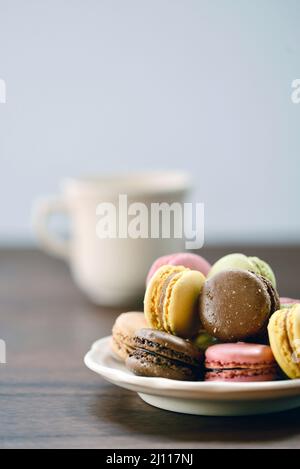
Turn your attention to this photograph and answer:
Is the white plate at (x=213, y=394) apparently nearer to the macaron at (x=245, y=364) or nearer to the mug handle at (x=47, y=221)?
the macaron at (x=245, y=364)

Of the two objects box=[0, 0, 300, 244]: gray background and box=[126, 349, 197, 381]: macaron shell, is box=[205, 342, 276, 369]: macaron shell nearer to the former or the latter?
box=[126, 349, 197, 381]: macaron shell

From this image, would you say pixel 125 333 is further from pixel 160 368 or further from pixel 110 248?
pixel 110 248

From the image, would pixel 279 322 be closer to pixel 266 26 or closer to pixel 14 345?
pixel 14 345

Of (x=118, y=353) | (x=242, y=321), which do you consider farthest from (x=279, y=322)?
(x=118, y=353)

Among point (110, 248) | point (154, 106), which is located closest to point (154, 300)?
point (110, 248)

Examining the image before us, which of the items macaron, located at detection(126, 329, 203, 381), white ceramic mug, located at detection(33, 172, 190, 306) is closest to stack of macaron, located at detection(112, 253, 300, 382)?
macaron, located at detection(126, 329, 203, 381)

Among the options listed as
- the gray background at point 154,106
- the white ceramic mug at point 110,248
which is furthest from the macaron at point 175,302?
the gray background at point 154,106
